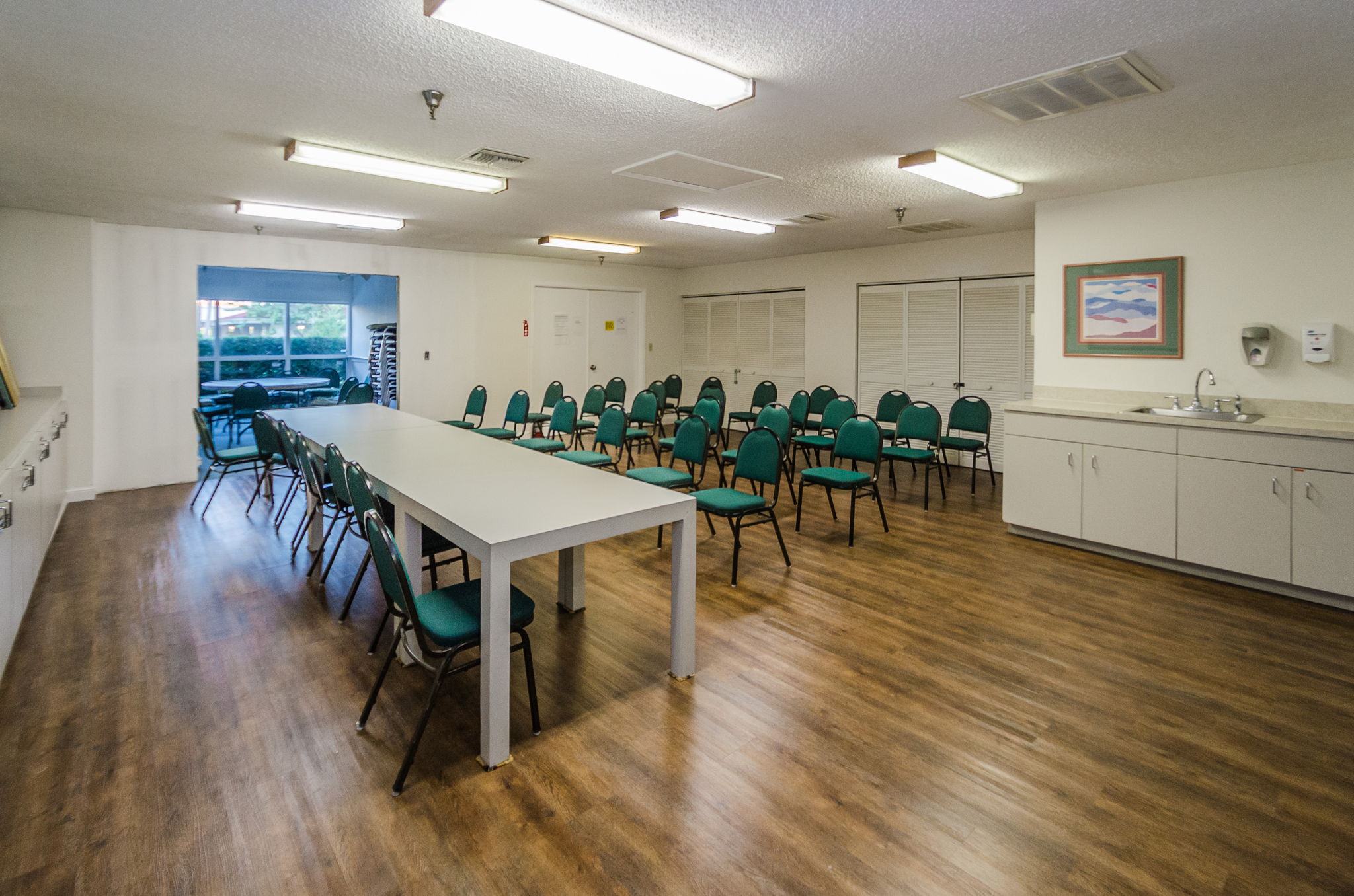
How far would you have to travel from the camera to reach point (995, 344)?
7391 millimetres

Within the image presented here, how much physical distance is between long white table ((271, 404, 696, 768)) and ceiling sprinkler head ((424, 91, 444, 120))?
1.75 m

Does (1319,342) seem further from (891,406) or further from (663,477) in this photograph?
(663,477)

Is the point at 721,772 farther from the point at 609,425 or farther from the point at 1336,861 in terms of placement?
the point at 609,425

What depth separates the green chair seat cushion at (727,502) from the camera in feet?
13.2

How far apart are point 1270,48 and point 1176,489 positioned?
2.62 m

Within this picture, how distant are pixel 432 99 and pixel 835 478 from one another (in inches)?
134

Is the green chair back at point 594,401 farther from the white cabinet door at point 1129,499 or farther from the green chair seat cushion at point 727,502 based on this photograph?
the white cabinet door at point 1129,499

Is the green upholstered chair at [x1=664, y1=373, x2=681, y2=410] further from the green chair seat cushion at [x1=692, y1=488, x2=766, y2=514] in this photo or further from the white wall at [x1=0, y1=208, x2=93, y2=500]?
the white wall at [x1=0, y1=208, x2=93, y2=500]

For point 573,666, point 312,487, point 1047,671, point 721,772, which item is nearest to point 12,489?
point 312,487

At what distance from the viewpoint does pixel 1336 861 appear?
6.42 ft

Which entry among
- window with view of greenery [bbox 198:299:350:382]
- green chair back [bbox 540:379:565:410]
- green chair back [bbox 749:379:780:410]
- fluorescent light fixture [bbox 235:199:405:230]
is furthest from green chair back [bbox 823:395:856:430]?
window with view of greenery [bbox 198:299:350:382]

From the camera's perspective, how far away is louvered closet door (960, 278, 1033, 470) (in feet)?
23.7

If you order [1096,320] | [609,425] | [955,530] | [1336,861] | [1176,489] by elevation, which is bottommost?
[1336,861]

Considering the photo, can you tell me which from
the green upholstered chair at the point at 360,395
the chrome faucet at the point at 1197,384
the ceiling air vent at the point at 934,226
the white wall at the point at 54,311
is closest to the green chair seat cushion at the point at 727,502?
the chrome faucet at the point at 1197,384
